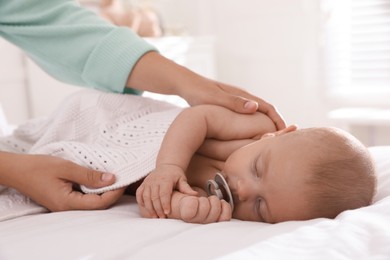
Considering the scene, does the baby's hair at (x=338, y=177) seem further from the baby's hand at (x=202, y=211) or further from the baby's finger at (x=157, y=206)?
the baby's finger at (x=157, y=206)

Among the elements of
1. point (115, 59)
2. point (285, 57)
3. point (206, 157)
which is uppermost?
point (115, 59)

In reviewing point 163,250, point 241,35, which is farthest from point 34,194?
point 241,35

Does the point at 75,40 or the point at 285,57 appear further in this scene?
the point at 285,57

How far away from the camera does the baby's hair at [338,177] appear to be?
0.93 m

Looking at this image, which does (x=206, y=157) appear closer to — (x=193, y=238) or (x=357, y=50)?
(x=193, y=238)

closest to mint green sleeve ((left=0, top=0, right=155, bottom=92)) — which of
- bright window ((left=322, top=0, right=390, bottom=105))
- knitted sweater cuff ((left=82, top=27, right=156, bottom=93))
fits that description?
knitted sweater cuff ((left=82, top=27, right=156, bottom=93))

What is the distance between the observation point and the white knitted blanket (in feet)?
3.74

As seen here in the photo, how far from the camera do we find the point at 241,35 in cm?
361

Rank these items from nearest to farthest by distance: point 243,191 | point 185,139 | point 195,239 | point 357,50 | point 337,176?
point 195,239
point 337,176
point 243,191
point 185,139
point 357,50

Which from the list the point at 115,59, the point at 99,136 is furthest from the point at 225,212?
the point at 115,59

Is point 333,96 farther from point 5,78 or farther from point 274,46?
point 5,78

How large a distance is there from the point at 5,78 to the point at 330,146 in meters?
2.37

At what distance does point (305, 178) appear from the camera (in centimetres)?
95

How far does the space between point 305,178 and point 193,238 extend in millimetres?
252
